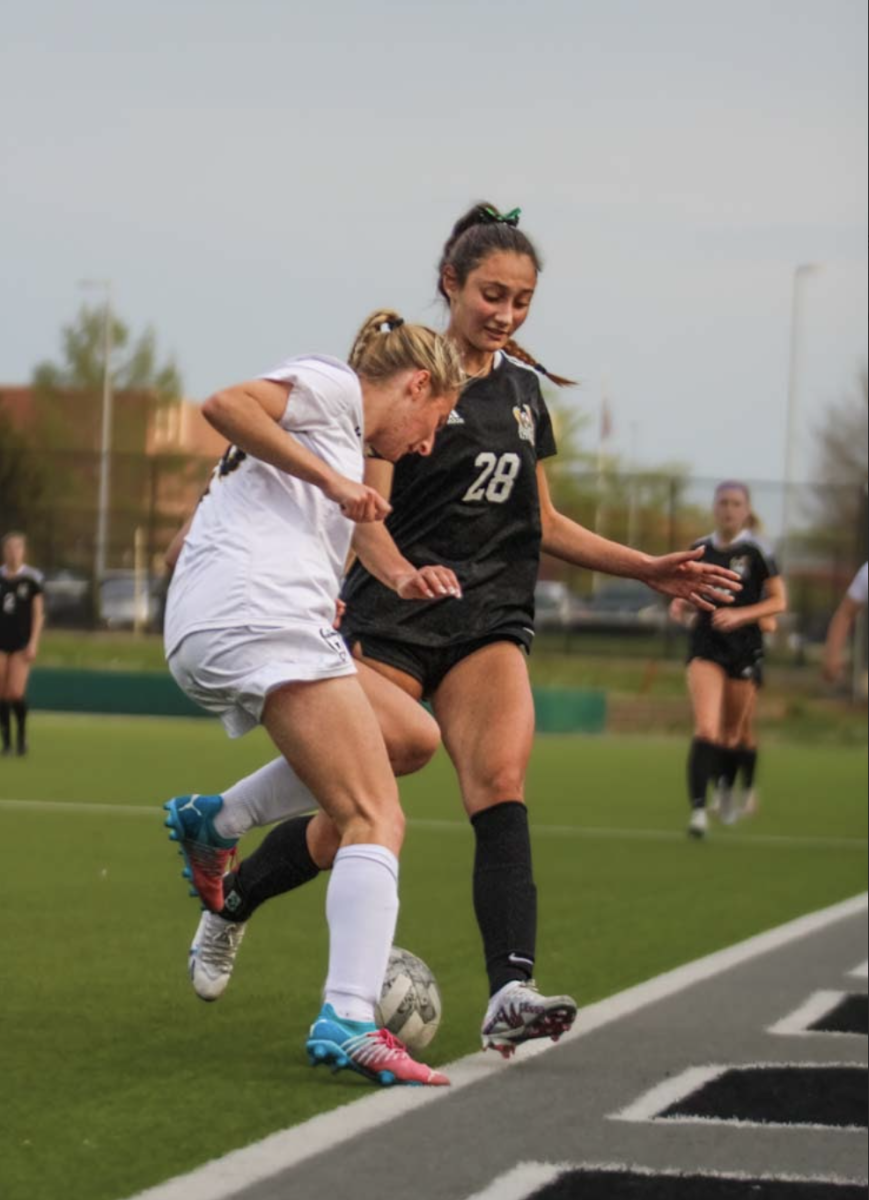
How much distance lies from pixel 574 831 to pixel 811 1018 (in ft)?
28.1

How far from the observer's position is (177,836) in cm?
718

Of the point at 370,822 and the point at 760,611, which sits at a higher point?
the point at 760,611

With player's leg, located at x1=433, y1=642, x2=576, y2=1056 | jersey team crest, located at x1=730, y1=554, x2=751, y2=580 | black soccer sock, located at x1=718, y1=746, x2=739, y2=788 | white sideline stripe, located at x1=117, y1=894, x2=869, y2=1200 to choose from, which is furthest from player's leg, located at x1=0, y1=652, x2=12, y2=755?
player's leg, located at x1=433, y1=642, x2=576, y2=1056

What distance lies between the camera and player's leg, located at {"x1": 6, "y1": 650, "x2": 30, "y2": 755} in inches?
952

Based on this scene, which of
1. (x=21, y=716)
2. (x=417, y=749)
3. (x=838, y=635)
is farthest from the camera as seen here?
(x=21, y=716)

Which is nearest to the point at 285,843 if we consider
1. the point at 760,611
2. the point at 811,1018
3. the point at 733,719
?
the point at 811,1018

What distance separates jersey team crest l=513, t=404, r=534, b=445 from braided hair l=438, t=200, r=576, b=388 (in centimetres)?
11

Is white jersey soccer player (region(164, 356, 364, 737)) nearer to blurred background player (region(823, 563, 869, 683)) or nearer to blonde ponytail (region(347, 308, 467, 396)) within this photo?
blonde ponytail (region(347, 308, 467, 396))

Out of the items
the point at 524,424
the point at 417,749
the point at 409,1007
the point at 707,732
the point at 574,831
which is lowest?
the point at 574,831

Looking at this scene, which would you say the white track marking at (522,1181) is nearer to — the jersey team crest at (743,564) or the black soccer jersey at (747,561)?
the black soccer jersey at (747,561)

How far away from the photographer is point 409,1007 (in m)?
7.36

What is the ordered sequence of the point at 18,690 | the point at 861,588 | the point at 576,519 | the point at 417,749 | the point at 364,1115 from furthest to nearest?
the point at 576,519, the point at 18,690, the point at 861,588, the point at 417,749, the point at 364,1115

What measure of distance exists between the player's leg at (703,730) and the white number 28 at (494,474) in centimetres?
1015

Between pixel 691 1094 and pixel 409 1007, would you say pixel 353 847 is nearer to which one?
pixel 409 1007
